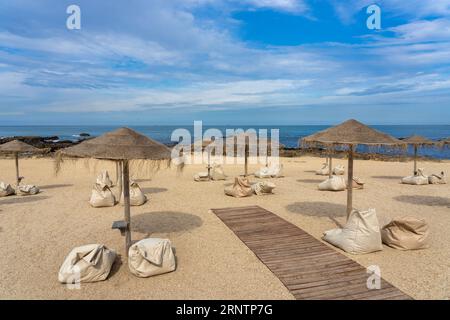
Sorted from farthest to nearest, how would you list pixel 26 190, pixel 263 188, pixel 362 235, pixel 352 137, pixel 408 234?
pixel 26 190 → pixel 263 188 → pixel 352 137 → pixel 408 234 → pixel 362 235

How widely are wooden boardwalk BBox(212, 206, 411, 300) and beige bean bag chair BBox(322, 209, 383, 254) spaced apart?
1.02ft

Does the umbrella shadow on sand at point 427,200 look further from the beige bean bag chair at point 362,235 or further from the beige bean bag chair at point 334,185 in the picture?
the beige bean bag chair at point 362,235

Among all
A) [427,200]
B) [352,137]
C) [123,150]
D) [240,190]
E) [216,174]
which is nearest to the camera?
[123,150]

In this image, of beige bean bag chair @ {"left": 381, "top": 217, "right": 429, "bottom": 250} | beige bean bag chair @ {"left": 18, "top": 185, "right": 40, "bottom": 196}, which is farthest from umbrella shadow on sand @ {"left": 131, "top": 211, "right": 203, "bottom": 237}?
beige bean bag chair @ {"left": 18, "top": 185, "right": 40, "bottom": 196}

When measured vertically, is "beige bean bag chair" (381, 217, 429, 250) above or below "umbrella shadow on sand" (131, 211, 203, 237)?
above

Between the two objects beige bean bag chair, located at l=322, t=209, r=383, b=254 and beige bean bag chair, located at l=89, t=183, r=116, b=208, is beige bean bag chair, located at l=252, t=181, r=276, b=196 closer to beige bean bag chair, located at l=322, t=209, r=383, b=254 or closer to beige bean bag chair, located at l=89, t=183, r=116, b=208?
beige bean bag chair, located at l=89, t=183, r=116, b=208

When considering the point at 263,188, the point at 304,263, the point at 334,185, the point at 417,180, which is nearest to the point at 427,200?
the point at 334,185

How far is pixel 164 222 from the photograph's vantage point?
7785 millimetres

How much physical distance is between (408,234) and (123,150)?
531 centimetres

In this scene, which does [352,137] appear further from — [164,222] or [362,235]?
[164,222]

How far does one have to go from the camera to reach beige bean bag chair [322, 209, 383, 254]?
569 centimetres

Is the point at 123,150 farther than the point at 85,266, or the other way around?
the point at 123,150
